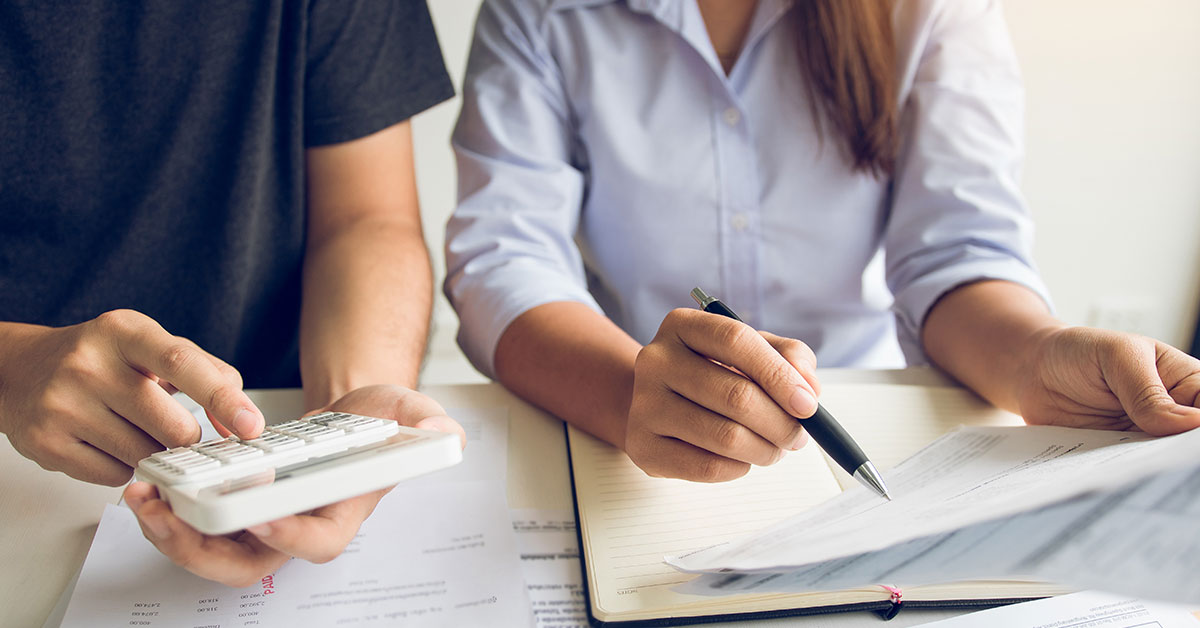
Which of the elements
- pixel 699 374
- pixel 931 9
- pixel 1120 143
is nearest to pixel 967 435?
pixel 699 374

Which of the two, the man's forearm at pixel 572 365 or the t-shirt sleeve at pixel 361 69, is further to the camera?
the t-shirt sleeve at pixel 361 69

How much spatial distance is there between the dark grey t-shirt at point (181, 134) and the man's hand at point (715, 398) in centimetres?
45

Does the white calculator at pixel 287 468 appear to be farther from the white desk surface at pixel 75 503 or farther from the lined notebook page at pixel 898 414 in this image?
the lined notebook page at pixel 898 414

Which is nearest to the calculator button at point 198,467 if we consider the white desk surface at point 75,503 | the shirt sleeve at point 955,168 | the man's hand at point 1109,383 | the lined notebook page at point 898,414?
the white desk surface at point 75,503

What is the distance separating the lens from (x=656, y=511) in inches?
18.4

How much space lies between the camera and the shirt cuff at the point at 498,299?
654mm

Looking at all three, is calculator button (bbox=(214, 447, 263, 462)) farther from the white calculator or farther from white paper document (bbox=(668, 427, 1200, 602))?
white paper document (bbox=(668, 427, 1200, 602))

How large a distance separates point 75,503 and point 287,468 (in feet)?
0.81

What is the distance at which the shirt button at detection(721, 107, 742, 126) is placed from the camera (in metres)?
0.79

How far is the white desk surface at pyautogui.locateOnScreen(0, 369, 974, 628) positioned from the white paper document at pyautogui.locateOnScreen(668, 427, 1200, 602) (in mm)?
63

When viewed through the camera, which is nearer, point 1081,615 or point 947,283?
point 1081,615

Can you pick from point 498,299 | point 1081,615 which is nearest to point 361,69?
point 498,299

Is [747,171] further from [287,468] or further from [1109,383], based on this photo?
[287,468]

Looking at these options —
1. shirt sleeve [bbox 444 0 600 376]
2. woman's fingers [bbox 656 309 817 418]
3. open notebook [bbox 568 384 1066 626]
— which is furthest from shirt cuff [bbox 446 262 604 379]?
woman's fingers [bbox 656 309 817 418]
